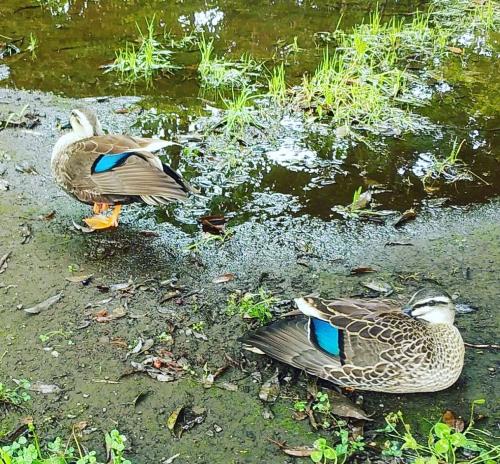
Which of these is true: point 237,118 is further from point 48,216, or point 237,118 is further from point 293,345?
point 293,345

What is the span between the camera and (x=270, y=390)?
3.15m

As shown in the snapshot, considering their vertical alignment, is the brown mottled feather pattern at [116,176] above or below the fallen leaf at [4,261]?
above

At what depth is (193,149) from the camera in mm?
5215

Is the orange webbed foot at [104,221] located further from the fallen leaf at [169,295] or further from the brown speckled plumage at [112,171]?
the fallen leaf at [169,295]

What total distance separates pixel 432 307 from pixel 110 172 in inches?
85.7

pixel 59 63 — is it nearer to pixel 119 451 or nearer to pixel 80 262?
pixel 80 262

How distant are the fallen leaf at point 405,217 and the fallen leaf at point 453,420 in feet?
5.43

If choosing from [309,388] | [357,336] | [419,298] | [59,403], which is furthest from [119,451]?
[419,298]

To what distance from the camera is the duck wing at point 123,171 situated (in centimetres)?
402

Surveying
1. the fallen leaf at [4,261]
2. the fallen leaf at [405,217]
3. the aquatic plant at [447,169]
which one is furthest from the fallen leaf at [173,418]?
the aquatic plant at [447,169]

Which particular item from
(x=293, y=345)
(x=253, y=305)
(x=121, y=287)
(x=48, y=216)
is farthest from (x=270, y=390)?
(x=48, y=216)

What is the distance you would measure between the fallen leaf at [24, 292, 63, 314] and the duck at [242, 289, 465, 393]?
1196mm

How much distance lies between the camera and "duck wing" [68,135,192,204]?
4.02 m

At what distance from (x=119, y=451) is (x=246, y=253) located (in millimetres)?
1746
